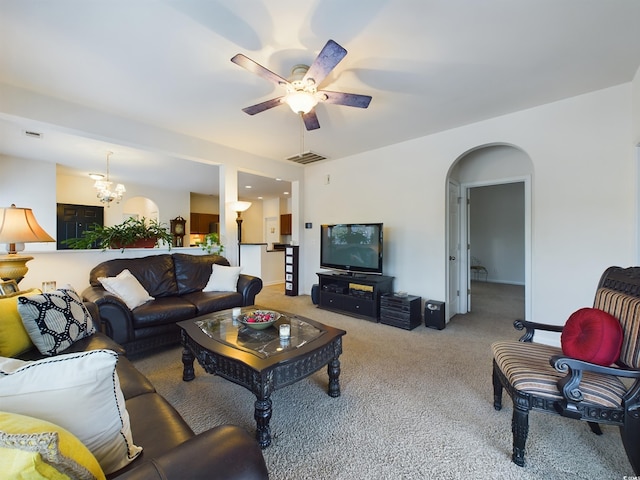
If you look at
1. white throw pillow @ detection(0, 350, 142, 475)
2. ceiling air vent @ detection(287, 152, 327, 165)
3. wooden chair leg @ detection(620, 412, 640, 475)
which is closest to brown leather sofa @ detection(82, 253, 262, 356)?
white throw pillow @ detection(0, 350, 142, 475)

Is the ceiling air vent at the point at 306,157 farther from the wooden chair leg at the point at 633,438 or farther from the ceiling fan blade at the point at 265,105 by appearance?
the wooden chair leg at the point at 633,438

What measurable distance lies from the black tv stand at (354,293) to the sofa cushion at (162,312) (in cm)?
207

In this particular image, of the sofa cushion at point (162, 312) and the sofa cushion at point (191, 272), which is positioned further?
the sofa cushion at point (191, 272)

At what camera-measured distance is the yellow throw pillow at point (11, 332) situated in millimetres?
1502

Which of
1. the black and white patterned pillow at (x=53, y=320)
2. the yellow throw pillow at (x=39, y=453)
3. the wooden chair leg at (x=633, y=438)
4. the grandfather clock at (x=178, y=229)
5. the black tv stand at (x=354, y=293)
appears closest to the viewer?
the yellow throw pillow at (x=39, y=453)

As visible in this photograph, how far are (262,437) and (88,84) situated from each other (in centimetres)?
332

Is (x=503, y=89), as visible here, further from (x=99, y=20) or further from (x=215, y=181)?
(x=215, y=181)

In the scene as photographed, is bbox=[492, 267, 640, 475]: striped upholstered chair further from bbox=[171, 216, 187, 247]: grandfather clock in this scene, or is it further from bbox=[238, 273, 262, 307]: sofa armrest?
bbox=[171, 216, 187, 247]: grandfather clock

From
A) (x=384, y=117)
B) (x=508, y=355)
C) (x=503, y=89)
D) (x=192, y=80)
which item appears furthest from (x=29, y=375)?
(x=503, y=89)

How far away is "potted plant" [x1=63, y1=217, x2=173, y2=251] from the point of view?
3297 millimetres

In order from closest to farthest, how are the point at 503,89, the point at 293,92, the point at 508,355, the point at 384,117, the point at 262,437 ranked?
the point at 262,437 < the point at 508,355 < the point at 293,92 < the point at 503,89 < the point at 384,117

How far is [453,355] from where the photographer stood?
2727 mm

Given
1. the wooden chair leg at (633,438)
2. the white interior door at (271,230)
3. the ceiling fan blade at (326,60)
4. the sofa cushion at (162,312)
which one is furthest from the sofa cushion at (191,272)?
the white interior door at (271,230)

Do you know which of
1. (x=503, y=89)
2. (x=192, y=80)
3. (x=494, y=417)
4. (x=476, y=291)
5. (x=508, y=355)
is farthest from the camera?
(x=476, y=291)
